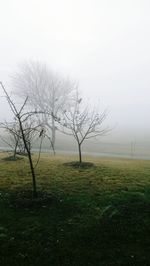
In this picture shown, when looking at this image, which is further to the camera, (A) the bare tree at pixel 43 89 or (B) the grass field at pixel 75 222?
(A) the bare tree at pixel 43 89

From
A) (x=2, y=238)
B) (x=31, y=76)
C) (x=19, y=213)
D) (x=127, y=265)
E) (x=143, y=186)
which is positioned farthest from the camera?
(x=31, y=76)

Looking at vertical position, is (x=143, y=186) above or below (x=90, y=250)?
above

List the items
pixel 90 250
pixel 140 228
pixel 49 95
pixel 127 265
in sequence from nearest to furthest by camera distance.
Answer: pixel 127 265
pixel 90 250
pixel 140 228
pixel 49 95

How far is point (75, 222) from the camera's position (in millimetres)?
7949

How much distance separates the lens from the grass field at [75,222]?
6219mm

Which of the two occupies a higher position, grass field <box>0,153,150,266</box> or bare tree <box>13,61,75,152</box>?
bare tree <box>13,61,75,152</box>

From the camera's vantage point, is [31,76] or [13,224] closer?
[13,224]

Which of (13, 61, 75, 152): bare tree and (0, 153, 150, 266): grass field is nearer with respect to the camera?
(0, 153, 150, 266): grass field

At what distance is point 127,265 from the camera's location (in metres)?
5.88

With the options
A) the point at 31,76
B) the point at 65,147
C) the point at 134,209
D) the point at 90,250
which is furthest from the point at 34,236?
the point at 31,76

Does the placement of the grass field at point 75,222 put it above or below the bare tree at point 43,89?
below

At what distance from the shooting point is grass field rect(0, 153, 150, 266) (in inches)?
245

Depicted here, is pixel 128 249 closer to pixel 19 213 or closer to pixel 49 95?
pixel 19 213

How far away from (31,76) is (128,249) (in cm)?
4395
